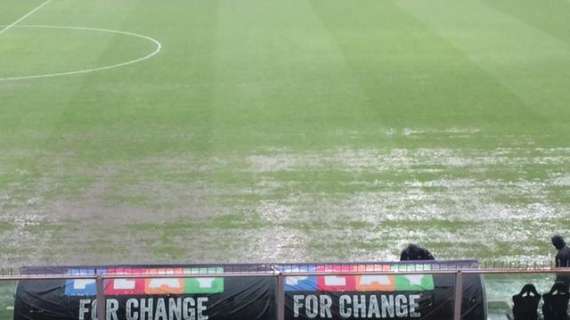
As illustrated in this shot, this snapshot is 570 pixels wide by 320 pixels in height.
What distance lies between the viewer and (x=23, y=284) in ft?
28.8

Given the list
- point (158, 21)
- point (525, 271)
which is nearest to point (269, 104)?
point (158, 21)

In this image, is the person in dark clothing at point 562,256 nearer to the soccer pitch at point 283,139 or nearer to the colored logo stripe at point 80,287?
the soccer pitch at point 283,139

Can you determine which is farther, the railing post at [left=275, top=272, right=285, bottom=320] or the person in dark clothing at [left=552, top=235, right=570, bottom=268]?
the person in dark clothing at [left=552, top=235, right=570, bottom=268]

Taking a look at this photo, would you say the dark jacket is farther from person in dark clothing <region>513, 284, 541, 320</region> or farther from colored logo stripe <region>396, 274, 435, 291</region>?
colored logo stripe <region>396, 274, 435, 291</region>

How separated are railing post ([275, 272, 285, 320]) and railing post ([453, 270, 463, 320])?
1.67 meters

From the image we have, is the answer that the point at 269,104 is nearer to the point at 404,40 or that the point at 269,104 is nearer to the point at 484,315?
the point at 404,40

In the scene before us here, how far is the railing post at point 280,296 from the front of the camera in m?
8.54

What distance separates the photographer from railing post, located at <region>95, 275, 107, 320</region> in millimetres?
8477

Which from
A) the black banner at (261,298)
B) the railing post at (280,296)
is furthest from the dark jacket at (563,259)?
the railing post at (280,296)

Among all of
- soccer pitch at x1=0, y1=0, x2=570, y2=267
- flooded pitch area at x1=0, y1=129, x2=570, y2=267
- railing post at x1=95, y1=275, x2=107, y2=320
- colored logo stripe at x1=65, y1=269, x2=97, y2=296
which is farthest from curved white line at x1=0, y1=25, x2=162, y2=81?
railing post at x1=95, y1=275, x2=107, y2=320

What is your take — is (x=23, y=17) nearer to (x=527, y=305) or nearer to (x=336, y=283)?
(x=336, y=283)

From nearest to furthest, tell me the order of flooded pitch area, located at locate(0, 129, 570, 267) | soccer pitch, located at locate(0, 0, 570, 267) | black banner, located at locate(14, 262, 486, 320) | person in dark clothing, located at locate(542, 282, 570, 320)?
black banner, located at locate(14, 262, 486, 320)
person in dark clothing, located at locate(542, 282, 570, 320)
flooded pitch area, located at locate(0, 129, 570, 267)
soccer pitch, located at locate(0, 0, 570, 267)

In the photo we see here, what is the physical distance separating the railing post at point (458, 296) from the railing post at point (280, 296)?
65.6 inches

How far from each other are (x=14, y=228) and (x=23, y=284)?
5911mm
